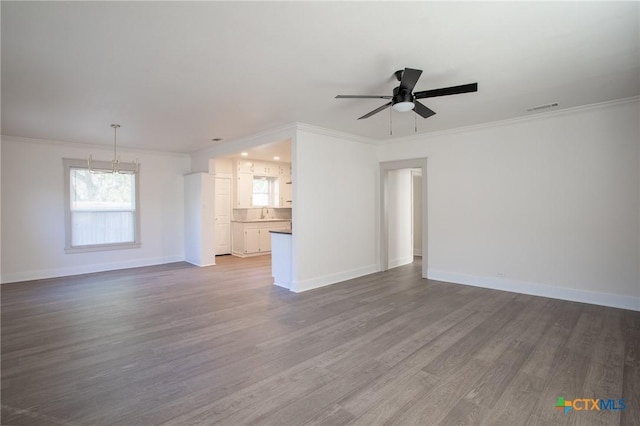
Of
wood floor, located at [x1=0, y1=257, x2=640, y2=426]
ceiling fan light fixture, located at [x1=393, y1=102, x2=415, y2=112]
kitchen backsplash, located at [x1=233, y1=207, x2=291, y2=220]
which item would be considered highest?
ceiling fan light fixture, located at [x1=393, y1=102, x2=415, y2=112]

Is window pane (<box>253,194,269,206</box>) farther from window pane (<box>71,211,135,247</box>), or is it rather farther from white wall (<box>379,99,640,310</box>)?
white wall (<box>379,99,640,310</box>)

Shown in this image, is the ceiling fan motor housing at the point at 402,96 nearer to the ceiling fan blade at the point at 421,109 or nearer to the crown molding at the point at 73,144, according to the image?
the ceiling fan blade at the point at 421,109

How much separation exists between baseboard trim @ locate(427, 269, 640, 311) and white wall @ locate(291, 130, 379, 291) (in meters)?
1.43

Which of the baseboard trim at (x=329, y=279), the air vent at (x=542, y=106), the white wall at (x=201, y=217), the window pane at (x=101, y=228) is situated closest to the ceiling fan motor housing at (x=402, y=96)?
the air vent at (x=542, y=106)

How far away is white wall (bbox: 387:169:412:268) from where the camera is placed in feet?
22.9

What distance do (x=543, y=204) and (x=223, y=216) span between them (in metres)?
7.39

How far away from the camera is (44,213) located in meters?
6.24

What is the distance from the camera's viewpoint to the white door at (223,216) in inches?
354

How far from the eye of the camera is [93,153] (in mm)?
6746

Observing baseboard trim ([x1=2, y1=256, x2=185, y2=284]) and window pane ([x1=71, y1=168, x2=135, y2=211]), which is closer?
baseboard trim ([x1=2, y1=256, x2=185, y2=284])

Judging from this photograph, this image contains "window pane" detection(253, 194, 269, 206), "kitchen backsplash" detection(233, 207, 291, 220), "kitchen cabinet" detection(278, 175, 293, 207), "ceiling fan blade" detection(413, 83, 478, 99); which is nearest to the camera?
"ceiling fan blade" detection(413, 83, 478, 99)

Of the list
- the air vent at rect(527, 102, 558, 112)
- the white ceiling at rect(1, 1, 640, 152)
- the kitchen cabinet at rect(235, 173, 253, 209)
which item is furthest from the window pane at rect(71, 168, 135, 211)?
the air vent at rect(527, 102, 558, 112)

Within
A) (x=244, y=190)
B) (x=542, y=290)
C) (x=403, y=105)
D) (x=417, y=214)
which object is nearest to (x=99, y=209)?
(x=244, y=190)

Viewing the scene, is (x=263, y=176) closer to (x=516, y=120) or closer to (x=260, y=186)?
(x=260, y=186)
